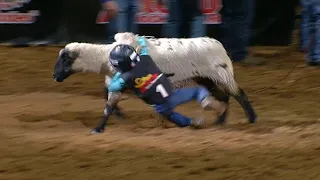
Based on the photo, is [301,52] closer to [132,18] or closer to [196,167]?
[132,18]

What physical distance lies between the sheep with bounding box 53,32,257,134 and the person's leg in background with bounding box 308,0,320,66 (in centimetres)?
358

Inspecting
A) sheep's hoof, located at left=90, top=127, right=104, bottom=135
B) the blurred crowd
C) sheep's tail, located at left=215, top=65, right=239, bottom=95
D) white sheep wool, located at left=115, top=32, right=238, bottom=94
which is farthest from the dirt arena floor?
the blurred crowd

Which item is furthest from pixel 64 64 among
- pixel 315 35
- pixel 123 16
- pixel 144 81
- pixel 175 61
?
pixel 315 35

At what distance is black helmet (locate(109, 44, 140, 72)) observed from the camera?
5.89 meters

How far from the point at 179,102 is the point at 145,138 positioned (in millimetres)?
571

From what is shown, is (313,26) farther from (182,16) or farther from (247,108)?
(247,108)

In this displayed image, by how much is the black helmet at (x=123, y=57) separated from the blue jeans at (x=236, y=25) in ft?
13.8

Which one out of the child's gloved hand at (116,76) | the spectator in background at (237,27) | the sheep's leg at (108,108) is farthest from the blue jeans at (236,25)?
the sheep's leg at (108,108)

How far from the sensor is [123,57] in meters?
5.88

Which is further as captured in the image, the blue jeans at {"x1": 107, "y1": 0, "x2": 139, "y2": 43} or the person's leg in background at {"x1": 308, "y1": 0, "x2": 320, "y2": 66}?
the person's leg in background at {"x1": 308, "y1": 0, "x2": 320, "y2": 66}

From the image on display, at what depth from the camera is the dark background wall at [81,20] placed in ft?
37.0

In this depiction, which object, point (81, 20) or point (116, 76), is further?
point (81, 20)

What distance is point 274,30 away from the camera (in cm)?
1157

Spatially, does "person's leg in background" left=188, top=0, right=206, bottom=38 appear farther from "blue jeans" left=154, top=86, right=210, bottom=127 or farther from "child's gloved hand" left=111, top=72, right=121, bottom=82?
"child's gloved hand" left=111, top=72, right=121, bottom=82
